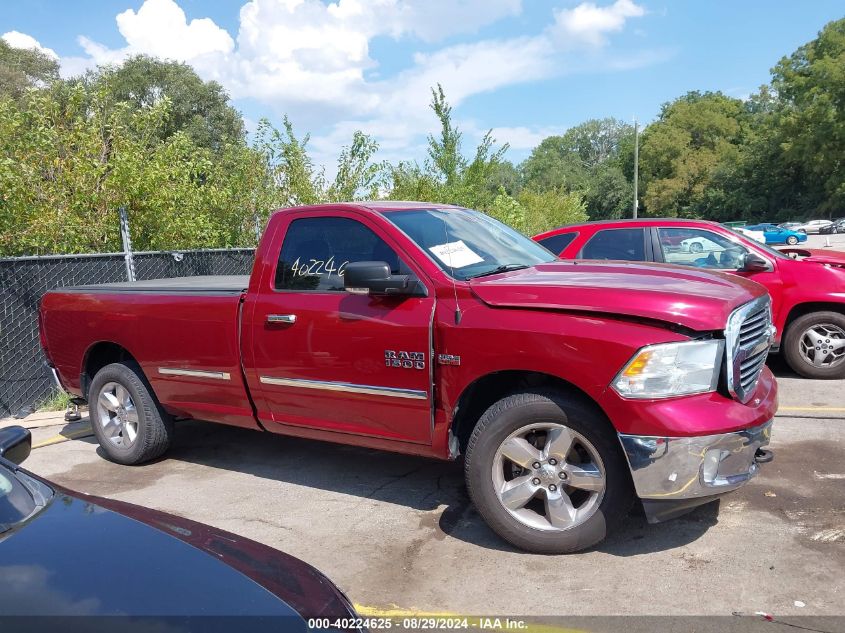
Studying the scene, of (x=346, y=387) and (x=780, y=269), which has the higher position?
(x=780, y=269)

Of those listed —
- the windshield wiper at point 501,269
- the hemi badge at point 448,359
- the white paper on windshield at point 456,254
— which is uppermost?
the white paper on windshield at point 456,254

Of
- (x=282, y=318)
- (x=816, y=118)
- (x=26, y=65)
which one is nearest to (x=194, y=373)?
(x=282, y=318)

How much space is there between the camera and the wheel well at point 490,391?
3881mm

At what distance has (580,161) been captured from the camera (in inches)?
4441

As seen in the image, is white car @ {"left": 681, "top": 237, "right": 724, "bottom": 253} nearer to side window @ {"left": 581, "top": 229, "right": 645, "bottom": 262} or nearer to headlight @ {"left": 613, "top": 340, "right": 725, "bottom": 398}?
side window @ {"left": 581, "top": 229, "right": 645, "bottom": 262}

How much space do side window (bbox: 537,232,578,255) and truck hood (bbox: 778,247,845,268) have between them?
243 cm

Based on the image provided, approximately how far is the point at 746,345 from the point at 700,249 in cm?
417

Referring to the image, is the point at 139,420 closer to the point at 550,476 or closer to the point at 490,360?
the point at 490,360

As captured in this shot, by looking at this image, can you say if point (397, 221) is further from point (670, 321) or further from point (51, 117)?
point (51, 117)

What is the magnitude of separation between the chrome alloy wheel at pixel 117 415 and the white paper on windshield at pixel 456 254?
9.91ft

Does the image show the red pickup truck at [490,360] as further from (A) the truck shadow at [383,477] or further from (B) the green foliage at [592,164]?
(B) the green foliage at [592,164]

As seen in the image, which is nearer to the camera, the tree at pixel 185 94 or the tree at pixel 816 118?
the tree at pixel 185 94

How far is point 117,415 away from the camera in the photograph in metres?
5.90

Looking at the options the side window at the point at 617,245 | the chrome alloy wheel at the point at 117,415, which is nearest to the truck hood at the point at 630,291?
the chrome alloy wheel at the point at 117,415
